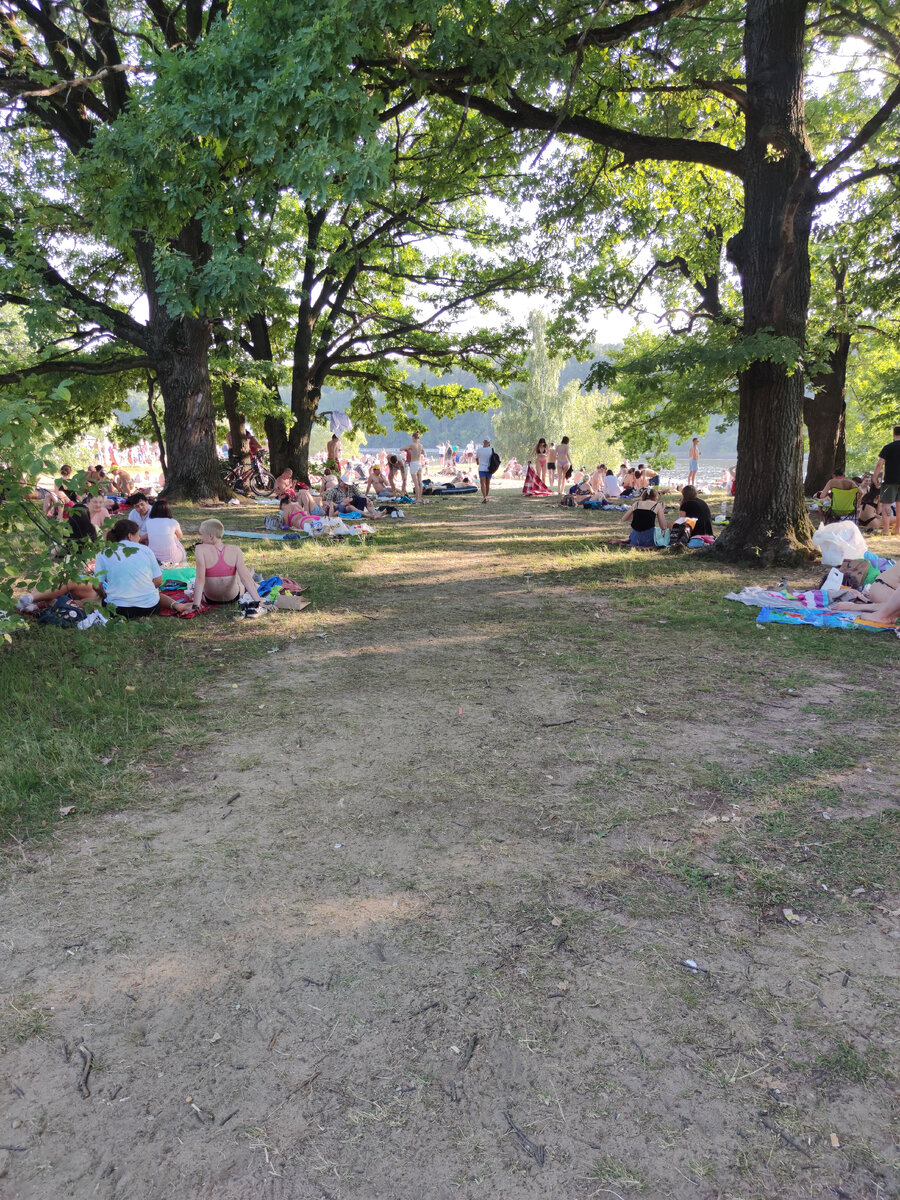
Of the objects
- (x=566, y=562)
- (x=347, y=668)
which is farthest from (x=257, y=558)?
(x=347, y=668)

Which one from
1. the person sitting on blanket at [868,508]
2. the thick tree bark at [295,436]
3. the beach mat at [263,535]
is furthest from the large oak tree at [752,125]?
the thick tree bark at [295,436]

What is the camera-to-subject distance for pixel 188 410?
17.0 meters

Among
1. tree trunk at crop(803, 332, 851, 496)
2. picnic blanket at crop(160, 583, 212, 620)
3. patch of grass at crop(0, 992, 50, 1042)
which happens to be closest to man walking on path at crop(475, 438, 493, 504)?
tree trunk at crop(803, 332, 851, 496)

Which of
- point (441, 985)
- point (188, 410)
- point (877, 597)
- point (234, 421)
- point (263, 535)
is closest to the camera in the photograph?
point (441, 985)

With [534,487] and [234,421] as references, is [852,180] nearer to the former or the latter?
[534,487]

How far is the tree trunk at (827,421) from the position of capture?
2027 cm

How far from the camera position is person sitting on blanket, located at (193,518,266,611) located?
7980mm

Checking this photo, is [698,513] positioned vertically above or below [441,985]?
above

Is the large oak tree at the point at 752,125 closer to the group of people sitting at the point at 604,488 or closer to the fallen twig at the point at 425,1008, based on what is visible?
the fallen twig at the point at 425,1008

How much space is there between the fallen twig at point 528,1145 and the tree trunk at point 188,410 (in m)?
17.2

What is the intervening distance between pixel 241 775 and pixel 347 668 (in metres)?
2.06

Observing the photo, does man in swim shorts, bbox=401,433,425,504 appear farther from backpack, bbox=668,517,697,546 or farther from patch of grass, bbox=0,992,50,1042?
patch of grass, bbox=0,992,50,1042

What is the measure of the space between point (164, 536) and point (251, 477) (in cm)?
1281

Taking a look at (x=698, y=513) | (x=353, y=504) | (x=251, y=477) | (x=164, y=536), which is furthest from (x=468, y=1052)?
(x=251, y=477)
